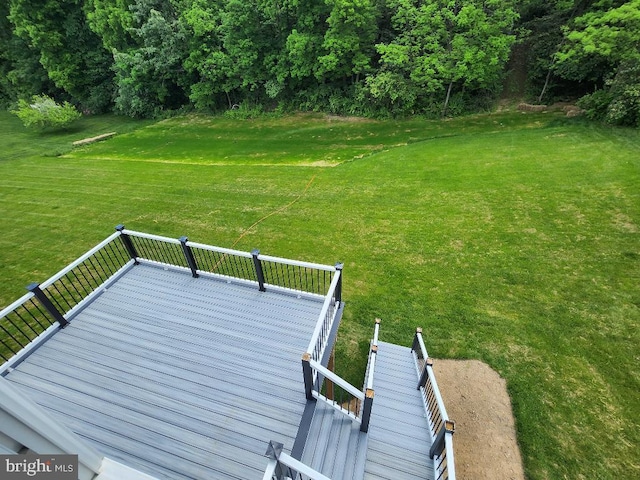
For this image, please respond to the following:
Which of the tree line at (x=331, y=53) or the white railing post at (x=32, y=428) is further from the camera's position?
the tree line at (x=331, y=53)

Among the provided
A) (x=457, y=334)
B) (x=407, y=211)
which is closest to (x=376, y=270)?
(x=457, y=334)

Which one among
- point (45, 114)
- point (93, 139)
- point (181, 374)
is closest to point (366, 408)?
point (181, 374)

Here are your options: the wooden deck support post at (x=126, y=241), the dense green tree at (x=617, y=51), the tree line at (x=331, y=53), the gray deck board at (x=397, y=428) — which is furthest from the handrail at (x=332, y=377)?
the tree line at (x=331, y=53)

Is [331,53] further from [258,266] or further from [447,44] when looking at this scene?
[258,266]

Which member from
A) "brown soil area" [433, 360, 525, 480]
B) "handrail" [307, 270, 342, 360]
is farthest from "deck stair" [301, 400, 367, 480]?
"brown soil area" [433, 360, 525, 480]

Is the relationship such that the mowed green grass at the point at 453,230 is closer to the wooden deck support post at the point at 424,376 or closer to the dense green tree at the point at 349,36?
the wooden deck support post at the point at 424,376
